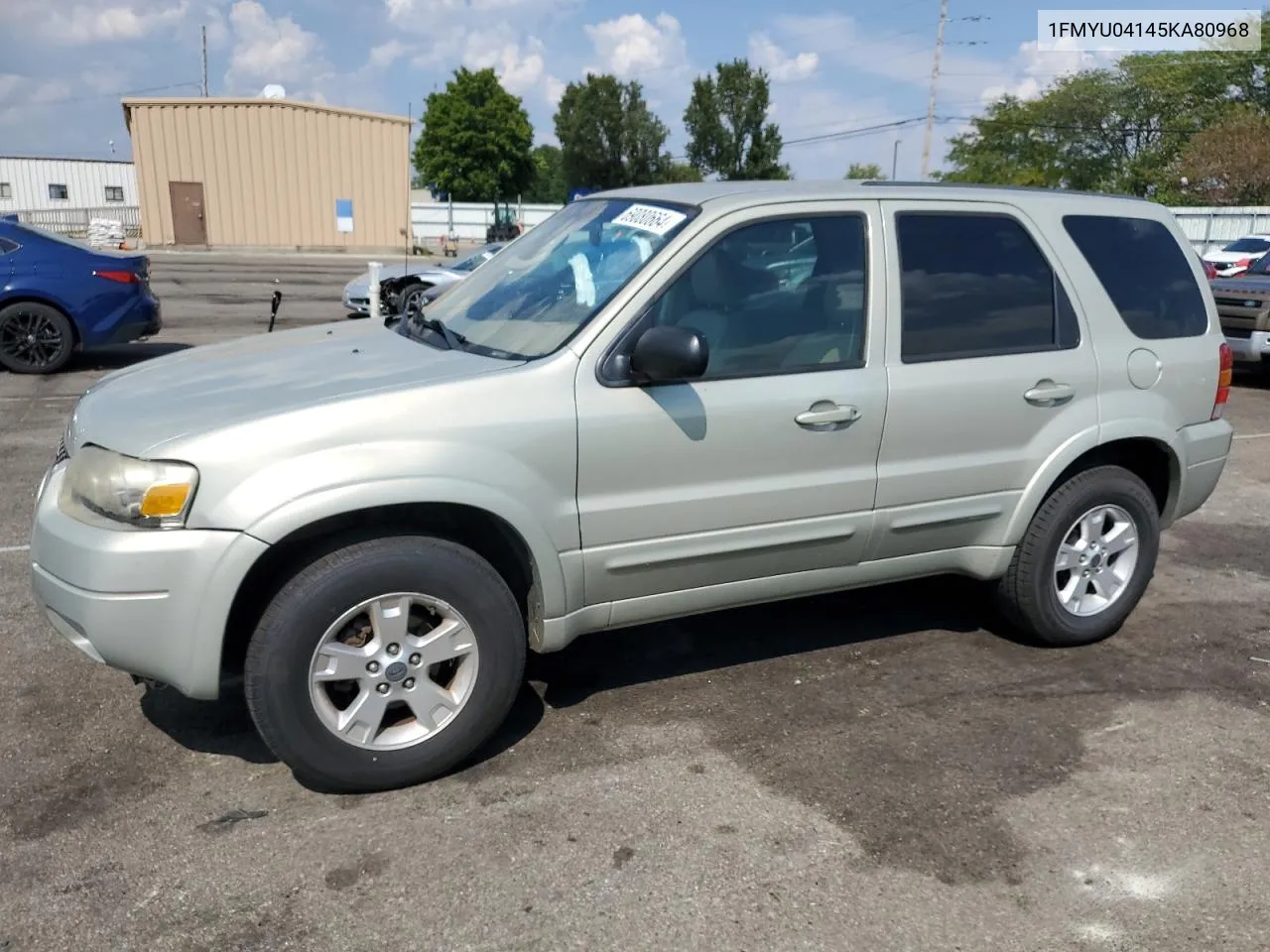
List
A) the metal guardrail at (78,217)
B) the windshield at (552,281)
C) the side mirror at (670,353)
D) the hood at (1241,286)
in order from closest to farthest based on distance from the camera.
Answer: the side mirror at (670,353), the windshield at (552,281), the hood at (1241,286), the metal guardrail at (78,217)

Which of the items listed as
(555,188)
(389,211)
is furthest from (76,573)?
(555,188)

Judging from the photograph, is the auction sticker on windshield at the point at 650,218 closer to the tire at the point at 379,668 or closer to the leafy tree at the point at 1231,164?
the tire at the point at 379,668

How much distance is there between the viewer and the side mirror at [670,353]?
3391 millimetres

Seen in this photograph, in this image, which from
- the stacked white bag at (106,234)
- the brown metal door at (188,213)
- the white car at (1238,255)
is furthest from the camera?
the brown metal door at (188,213)

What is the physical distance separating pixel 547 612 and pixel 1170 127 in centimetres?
6664

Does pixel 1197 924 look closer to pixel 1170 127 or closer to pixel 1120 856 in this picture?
pixel 1120 856

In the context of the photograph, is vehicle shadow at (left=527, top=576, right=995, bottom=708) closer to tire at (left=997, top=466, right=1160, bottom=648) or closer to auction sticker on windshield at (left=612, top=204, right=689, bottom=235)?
tire at (left=997, top=466, right=1160, bottom=648)

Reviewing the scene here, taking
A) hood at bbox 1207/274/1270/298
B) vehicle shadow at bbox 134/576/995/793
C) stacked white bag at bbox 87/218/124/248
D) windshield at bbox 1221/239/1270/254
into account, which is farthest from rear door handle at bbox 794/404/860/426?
stacked white bag at bbox 87/218/124/248

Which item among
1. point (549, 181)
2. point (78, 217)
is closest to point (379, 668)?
point (78, 217)

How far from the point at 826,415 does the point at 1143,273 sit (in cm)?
179

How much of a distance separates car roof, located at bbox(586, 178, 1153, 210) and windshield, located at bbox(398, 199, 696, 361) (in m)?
0.09

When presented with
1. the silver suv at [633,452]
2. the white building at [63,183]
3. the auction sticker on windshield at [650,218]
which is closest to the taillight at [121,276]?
the silver suv at [633,452]

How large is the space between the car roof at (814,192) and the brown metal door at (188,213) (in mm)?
38183

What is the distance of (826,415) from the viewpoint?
3.82 metres
